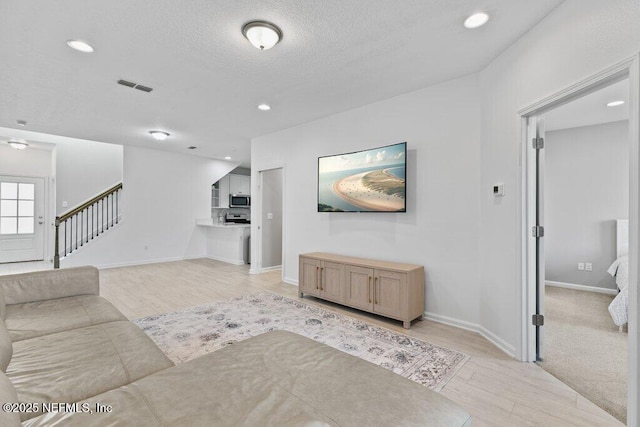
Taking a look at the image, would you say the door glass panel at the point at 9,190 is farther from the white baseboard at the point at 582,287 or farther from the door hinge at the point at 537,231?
the white baseboard at the point at 582,287

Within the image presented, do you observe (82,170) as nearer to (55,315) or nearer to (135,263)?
(135,263)

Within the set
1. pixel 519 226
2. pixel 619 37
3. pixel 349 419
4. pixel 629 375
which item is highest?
pixel 619 37

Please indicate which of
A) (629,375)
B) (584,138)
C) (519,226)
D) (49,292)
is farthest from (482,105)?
(49,292)

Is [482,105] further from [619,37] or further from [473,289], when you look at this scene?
[473,289]

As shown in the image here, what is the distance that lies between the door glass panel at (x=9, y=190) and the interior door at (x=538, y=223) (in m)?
9.99

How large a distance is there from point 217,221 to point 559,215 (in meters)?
8.27

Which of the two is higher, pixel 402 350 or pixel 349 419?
pixel 349 419

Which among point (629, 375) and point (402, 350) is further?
point (402, 350)

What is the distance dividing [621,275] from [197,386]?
15.6 ft

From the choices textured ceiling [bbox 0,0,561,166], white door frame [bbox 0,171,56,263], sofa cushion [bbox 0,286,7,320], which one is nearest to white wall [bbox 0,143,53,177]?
white door frame [bbox 0,171,56,263]

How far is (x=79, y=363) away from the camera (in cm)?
143

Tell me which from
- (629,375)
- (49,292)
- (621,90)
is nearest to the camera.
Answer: (629,375)

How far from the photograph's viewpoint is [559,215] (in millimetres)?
4707

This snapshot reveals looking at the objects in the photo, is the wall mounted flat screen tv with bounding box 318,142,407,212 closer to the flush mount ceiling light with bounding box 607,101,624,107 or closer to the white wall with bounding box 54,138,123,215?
the flush mount ceiling light with bounding box 607,101,624,107
